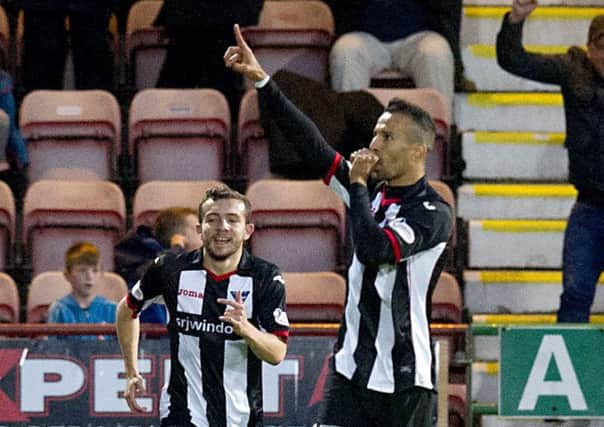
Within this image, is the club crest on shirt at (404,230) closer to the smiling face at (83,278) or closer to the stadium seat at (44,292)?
the smiling face at (83,278)

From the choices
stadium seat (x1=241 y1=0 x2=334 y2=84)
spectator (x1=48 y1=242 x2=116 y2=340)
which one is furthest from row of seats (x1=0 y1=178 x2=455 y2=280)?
stadium seat (x1=241 y1=0 x2=334 y2=84)

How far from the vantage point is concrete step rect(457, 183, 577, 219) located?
9.44m

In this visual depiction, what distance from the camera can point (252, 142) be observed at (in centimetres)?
938

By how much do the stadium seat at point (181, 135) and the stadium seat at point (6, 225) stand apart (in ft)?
2.82

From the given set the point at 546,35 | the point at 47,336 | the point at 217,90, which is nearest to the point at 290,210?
the point at 217,90

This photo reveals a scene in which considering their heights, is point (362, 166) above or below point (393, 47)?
below

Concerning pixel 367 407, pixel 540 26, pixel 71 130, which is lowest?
pixel 367 407

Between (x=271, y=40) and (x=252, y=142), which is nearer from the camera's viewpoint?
(x=252, y=142)

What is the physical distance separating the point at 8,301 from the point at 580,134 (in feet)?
9.93

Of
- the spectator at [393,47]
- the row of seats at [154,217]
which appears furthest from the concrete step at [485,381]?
the spectator at [393,47]

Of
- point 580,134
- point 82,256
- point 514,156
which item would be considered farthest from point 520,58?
point 82,256

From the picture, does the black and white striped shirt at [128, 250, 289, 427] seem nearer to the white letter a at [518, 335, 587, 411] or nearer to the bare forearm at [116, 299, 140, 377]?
the bare forearm at [116, 299, 140, 377]

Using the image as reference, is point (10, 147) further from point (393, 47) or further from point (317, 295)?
point (393, 47)

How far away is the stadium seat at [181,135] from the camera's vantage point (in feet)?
30.5
